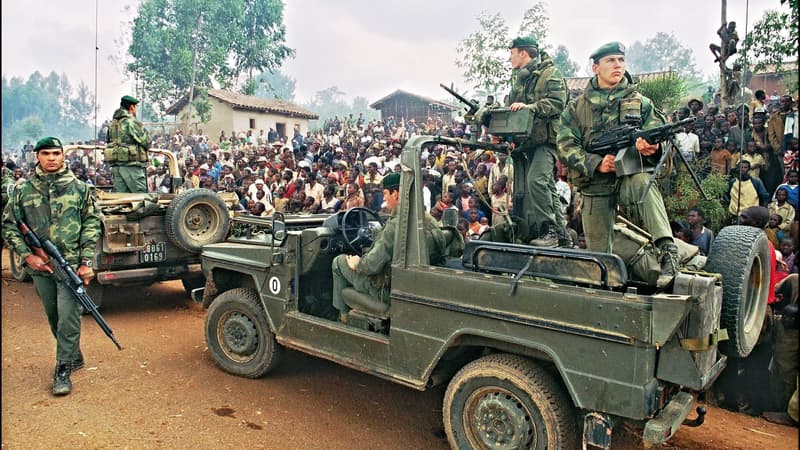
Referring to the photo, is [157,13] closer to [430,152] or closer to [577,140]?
[430,152]

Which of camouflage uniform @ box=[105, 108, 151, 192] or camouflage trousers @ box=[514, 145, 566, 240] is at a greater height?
camouflage uniform @ box=[105, 108, 151, 192]

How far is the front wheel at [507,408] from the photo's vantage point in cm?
330

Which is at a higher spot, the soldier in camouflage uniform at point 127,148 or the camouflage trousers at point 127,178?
the soldier in camouflage uniform at point 127,148

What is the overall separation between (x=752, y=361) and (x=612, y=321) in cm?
246

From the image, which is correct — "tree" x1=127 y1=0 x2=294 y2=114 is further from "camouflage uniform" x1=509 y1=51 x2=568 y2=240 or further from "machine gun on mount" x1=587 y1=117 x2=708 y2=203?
"machine gun on mount" x1=587 y1=117 x2=708 y2=203

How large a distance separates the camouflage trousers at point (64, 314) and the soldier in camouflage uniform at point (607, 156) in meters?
4.04

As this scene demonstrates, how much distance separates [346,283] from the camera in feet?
15.0

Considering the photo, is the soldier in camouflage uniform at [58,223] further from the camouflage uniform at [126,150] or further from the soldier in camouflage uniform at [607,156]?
the soldier in camouflage uniform at [607,156]

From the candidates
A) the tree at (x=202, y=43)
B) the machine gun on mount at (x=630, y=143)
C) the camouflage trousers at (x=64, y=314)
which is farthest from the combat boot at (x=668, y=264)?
the tree at (x=202, y=43)

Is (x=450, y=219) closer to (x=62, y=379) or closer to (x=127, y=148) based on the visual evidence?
(x=62, y=379)

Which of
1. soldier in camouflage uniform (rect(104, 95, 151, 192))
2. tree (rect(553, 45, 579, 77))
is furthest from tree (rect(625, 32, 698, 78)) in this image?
soldier in camouflage uniform (rect(104, 95, 151, 192))

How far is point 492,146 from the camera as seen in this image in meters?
4.47

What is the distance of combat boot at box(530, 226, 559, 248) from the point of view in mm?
4352

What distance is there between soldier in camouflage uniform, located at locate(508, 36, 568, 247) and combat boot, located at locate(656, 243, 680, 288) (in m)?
0.97
